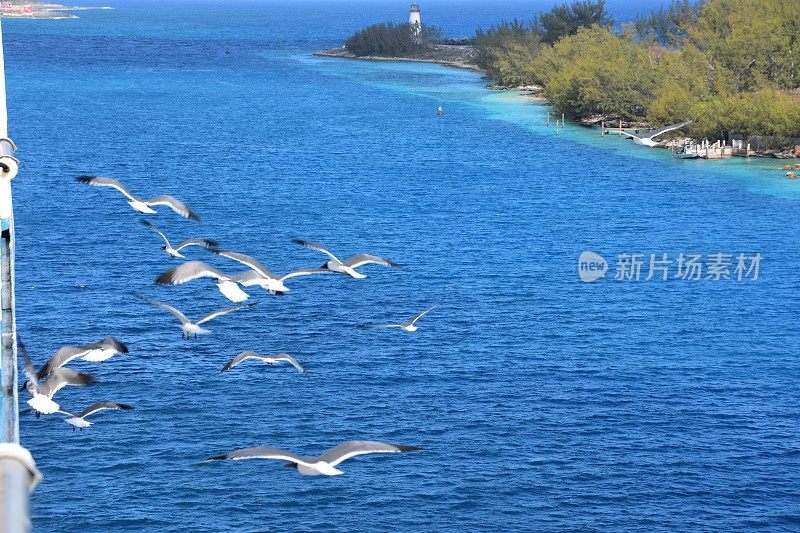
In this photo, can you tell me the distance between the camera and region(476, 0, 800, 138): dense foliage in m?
121

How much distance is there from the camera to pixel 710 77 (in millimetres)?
136125

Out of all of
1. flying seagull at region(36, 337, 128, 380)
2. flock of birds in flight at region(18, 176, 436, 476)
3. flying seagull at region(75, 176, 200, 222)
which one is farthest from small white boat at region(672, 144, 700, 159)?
flying seagull at region(36, 337, 128, 380)

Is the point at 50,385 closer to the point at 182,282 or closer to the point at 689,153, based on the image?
the point at 182,282

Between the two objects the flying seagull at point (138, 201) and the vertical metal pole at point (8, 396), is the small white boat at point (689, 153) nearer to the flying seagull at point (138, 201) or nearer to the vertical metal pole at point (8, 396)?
the flying seagull at point (138, 201)

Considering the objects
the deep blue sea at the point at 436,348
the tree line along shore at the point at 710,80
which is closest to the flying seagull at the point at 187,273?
the deep blue sea at the point at 436,348

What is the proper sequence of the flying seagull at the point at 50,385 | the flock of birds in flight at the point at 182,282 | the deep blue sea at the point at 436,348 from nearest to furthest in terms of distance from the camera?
the flock of birds in flight at the point at 182,282, the flying seagull at the point at 50,385, the deep blue sea at the point at 436,348

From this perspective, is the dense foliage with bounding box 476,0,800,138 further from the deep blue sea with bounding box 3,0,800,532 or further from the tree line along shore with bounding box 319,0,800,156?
the deep blue sea with bounding box 3,0,800,532

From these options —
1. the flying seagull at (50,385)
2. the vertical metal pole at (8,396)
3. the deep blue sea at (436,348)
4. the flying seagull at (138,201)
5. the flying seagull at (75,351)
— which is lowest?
the deep blue sea at (436,348)

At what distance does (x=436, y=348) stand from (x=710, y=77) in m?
87.3

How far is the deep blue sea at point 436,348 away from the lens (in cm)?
4372

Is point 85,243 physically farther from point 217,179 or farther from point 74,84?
point 74,84

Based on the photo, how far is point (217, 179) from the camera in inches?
4254

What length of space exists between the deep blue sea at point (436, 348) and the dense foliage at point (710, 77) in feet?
27.1

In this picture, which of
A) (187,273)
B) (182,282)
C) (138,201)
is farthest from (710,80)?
(182,282)
